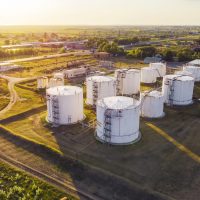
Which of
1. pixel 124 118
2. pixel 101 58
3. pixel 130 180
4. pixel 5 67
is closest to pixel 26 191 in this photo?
pixel 130 180

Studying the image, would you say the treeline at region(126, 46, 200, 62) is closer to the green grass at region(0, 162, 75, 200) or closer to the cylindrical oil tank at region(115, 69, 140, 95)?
the cylindrical oil tank at region(115, 69, 140, 95)

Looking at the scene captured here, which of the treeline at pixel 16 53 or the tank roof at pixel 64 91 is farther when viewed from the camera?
the treeline at pixel 16 53

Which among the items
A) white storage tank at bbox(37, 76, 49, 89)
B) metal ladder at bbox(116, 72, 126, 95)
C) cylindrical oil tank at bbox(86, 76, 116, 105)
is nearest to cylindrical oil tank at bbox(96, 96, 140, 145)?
cylindrical oil tank at bbox(86, 76, 116, 105)

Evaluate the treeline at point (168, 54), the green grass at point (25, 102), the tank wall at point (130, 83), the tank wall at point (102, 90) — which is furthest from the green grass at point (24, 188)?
the treeline at point (168, 54)

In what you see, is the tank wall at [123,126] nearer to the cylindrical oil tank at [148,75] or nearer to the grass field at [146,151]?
the grass field at [146,151]

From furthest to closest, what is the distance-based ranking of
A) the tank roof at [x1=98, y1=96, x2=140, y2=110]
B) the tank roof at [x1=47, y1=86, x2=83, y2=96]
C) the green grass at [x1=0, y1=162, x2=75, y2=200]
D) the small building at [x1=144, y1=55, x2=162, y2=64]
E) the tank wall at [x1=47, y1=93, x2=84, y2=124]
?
the small building at [x1=144, y1=55, x2=162, y2=64] < the tank roof at [x1=47, y1=86, x2=83, y2=96] < the tank wall at [x1=47, y1=93, x2=84, y2=124] < the tank roof at [x1=98, y1=96, x2=140, y2=110] < the green grass at [x1=0, y1=162, x2=75, y2=200]

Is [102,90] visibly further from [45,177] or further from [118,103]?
[45,177]

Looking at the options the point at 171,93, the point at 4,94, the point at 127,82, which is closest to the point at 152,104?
the point at 171,93
